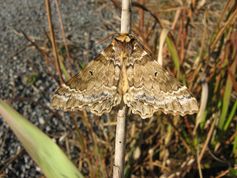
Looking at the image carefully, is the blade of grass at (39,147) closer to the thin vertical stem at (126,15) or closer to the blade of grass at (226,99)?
the thin vertical stem at (126,15)

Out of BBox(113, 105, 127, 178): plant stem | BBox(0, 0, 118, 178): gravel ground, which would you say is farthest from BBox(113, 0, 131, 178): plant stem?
BBox(0, 0, 118, 178): gravel ground

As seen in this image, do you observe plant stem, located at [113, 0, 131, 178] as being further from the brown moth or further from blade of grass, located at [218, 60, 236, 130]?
blade of grass, located at [218, 60, 236, 130]

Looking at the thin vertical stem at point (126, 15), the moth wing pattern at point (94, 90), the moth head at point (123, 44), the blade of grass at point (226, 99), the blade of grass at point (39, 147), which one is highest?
the thin vertical stem at point (126, 15)

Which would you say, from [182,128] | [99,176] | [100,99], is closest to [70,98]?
[100,99]

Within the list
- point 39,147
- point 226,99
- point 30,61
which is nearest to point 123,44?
point 39,147

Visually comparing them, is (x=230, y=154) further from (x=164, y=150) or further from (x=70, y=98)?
(x=70, y=98)

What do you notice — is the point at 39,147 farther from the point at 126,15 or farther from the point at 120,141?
the point at 126,15

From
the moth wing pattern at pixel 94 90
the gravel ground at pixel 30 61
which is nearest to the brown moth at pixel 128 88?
the moth wing pattern at pixel 94 90
